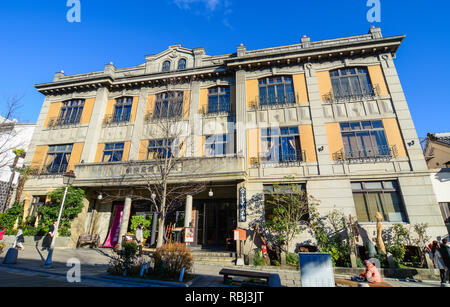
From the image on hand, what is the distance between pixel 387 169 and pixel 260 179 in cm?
786

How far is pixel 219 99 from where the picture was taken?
1761 centimetres

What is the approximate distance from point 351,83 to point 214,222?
14.6m

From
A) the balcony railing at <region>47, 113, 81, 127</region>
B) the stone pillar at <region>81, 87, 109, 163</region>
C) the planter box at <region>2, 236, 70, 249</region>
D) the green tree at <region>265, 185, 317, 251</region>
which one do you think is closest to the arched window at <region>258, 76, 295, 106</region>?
the green tree at <region>265, 185, 317, 251</region>

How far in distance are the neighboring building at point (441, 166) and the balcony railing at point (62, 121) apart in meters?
28.1

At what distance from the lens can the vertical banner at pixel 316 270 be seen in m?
6.24

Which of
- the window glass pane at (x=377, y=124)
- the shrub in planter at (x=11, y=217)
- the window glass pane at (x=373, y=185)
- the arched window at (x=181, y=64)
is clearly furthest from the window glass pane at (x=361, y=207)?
the shrub in planter at (x=11, y=217)

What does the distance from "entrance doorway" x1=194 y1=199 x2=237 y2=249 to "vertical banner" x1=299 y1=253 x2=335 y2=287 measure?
8.45 m

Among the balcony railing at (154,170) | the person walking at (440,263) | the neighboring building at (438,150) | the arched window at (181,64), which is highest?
the arched window at (181,64)

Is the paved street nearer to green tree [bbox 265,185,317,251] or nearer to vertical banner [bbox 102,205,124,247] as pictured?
green tree [bbox 265,185,317,251]

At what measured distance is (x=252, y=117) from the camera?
15.9 m

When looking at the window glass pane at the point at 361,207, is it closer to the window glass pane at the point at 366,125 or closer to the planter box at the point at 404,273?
the planter box at the point at 404,273

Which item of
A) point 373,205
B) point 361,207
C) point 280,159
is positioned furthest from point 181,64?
point 373,205

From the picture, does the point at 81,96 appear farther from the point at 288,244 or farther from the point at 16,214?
the point at 288,244
